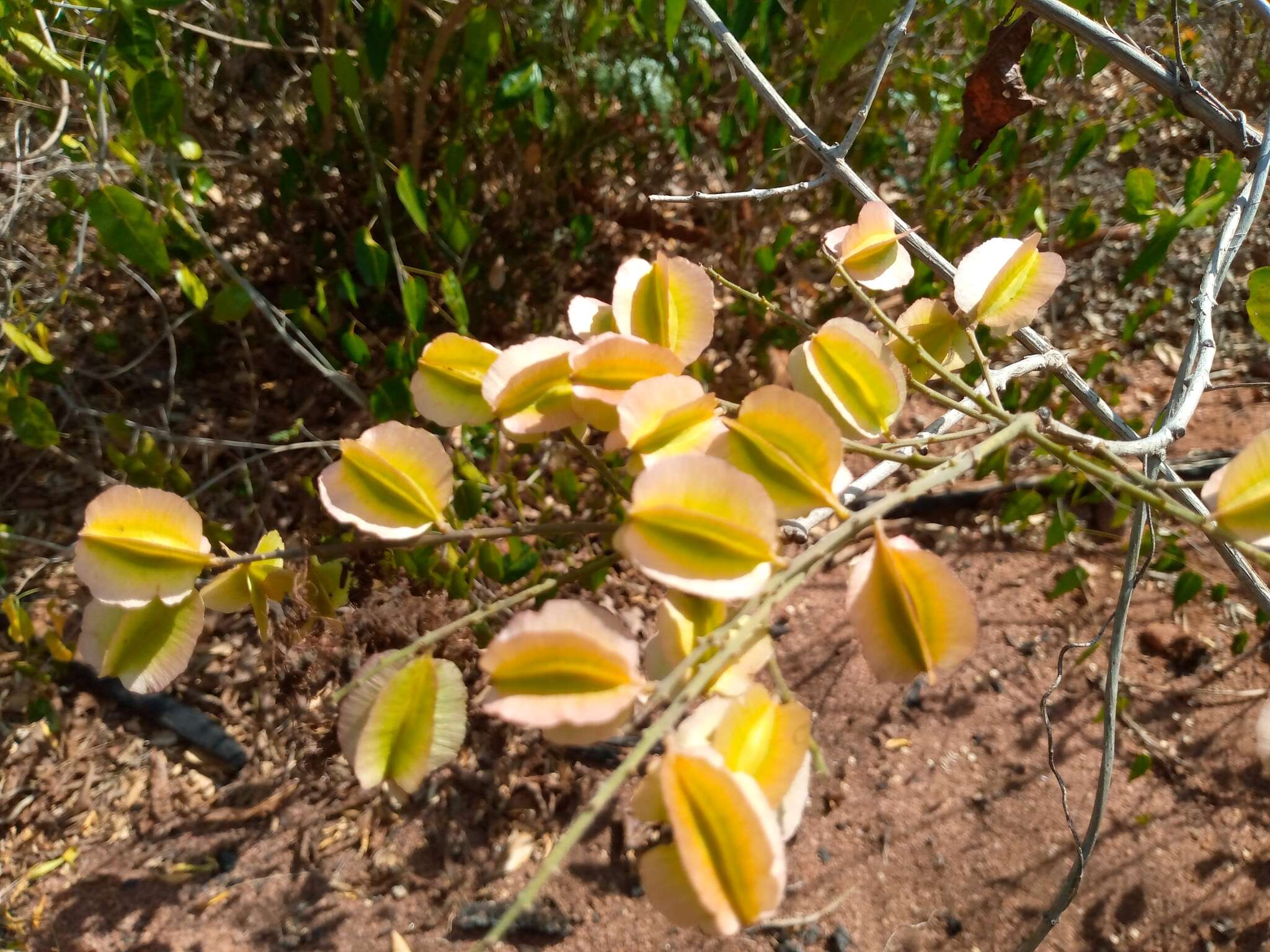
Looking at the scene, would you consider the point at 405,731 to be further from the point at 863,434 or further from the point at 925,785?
the point at 925,785

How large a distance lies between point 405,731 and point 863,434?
36 centimetres

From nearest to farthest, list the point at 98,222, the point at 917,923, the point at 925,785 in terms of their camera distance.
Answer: the point at 98,222 < the point at 917,923 < the point at 925,785

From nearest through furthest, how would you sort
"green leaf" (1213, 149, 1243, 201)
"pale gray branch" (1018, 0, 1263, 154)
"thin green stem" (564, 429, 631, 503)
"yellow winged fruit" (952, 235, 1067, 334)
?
"thin green stem" (564, 429, 631, 503), "yellow winged fruit" (952, 235, 1067, 334), "pale gray branch" (1018, 0, 1263, 154), "green leaf" (1213, 149, 1243, 201)

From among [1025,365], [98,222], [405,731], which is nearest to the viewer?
[405,731]

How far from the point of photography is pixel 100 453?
191 cm

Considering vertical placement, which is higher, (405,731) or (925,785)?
(405,731)

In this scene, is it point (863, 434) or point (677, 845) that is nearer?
point (677, 845)

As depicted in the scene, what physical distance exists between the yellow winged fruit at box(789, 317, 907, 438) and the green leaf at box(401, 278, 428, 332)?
40.1 inches

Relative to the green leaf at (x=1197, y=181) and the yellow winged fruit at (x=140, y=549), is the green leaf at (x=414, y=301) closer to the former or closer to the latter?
the yellow winged fruit at (x=140, y=549)

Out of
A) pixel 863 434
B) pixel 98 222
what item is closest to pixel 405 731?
pixel 863 434

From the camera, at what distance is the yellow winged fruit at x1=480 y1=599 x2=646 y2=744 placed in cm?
43

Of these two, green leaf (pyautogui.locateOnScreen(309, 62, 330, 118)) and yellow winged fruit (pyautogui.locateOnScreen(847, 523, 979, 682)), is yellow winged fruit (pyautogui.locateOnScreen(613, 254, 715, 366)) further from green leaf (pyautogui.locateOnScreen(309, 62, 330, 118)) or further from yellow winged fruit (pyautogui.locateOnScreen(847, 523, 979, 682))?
Result: green leaf (pyautogui.locateOnScreen(309, 62, 330, 118))

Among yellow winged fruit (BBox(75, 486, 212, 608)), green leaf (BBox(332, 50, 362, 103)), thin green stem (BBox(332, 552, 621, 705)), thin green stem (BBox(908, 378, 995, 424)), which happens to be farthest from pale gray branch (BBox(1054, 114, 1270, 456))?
green leaf (BBox(332, 50, 362, 103))

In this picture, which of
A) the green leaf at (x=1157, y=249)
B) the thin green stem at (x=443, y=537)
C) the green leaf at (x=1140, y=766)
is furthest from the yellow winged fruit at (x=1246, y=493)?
the green leaf at (x=1140, y=766)
